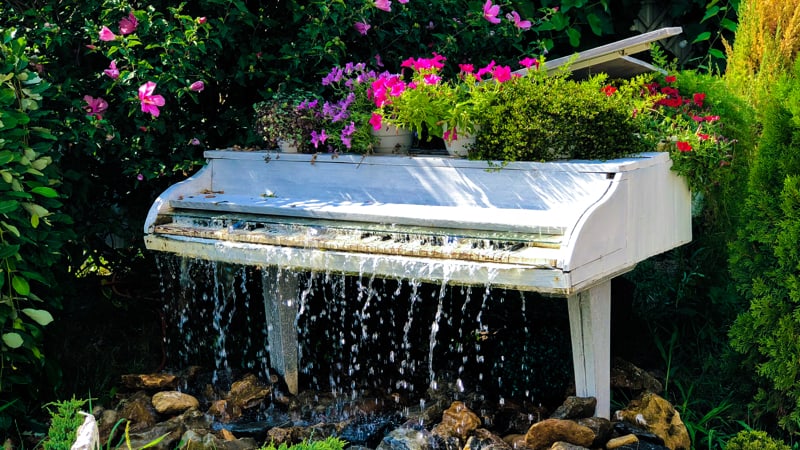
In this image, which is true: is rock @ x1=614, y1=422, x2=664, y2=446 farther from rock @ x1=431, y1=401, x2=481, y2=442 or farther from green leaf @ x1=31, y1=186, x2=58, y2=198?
green leaf @ x1=31, y1=186, x2=58, y2=198

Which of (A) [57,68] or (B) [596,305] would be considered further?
(A) [57,68]

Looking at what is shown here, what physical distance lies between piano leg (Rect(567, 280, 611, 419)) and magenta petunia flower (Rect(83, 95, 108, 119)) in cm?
243

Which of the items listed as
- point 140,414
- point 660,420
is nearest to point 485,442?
point 660,420

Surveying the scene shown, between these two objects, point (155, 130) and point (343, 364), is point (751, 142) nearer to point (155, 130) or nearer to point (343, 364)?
point (343, 364)

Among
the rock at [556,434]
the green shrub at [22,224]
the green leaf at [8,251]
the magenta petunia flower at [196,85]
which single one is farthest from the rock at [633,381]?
the green leaf at [8,251]

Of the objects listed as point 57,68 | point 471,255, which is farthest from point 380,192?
point 57,68

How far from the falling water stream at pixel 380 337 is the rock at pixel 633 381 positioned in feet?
0.66

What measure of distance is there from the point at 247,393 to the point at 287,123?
1242mm

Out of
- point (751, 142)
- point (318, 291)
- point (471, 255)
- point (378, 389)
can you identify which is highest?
point (751, 142)

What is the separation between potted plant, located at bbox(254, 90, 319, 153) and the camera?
4.36 metres

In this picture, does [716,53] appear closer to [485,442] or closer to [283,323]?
[283,323]

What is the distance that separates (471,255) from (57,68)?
2.56m

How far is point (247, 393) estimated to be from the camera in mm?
4434

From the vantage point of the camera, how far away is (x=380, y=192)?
405 cm
